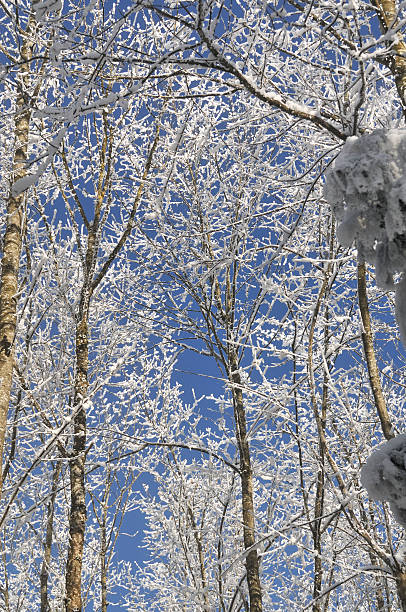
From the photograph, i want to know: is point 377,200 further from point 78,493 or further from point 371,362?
point 78,493

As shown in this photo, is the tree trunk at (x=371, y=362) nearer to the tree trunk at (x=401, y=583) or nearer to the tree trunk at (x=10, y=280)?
the tree trunk at (x=401, y=583)

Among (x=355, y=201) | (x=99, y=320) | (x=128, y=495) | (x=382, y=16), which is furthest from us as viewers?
(x=128, y=495)

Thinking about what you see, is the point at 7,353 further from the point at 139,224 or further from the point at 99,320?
the point at 99,320

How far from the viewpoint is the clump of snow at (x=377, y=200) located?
138cm

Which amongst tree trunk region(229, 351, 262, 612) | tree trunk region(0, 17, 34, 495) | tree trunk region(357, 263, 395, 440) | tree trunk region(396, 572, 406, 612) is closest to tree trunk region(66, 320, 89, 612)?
tree trunk region(0, 17, 34, 495)

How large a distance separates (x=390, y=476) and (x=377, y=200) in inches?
28.7

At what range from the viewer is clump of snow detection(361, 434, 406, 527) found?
4.63ft

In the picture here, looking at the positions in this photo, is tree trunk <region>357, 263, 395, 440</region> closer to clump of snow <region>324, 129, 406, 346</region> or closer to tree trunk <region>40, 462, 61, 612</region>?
clump of snow <region>324, 129, 406, 346</region>

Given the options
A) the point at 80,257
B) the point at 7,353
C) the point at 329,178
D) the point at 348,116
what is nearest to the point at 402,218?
the point at 329,178

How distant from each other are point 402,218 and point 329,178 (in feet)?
0.87

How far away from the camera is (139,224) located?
5254 mm

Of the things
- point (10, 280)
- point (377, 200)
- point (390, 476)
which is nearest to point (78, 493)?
point (10, 280)

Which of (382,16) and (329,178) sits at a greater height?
(382,16)

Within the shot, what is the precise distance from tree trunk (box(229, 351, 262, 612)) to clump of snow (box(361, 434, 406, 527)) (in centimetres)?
246
